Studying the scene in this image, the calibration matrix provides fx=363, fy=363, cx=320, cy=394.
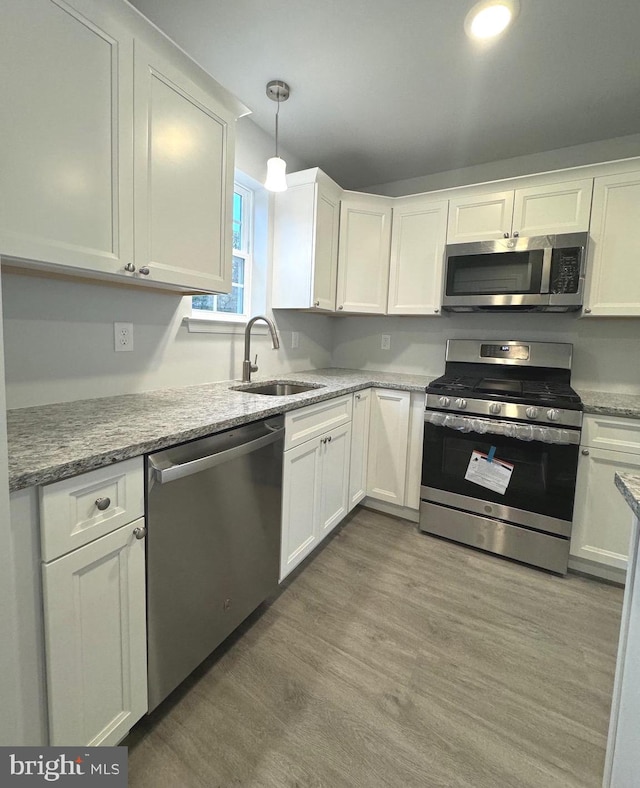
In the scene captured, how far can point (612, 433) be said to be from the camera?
188 cm

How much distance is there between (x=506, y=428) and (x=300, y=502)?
1225 mm

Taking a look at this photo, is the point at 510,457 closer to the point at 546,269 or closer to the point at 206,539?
the point at 546,269

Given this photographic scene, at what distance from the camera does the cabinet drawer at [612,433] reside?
183 cm

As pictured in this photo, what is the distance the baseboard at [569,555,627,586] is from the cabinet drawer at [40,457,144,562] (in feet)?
7.54

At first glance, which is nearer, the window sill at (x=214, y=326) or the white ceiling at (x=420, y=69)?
the white ceiling at (x=420, y=69)

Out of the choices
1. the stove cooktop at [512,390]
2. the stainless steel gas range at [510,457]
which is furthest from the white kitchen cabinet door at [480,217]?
the stove cooktop at [512,390]

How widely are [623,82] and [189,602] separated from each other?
3.00 meters

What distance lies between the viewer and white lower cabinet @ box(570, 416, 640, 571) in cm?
185

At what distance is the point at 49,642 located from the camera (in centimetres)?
81

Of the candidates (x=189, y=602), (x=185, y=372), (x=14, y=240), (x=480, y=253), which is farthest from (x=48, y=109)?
(x=480, y=253)

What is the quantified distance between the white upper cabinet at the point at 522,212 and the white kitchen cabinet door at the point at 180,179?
5.13 ft

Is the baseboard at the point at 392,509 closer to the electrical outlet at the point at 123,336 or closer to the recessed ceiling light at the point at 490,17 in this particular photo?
the electrical outlet at the point at 123,336

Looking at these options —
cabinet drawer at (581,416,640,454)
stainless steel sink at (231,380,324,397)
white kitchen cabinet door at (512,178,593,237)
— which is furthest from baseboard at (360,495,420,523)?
white kitchen cabinet door at (512,178,593,237)

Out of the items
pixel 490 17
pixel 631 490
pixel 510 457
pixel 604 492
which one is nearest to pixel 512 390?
pixel 510 457
